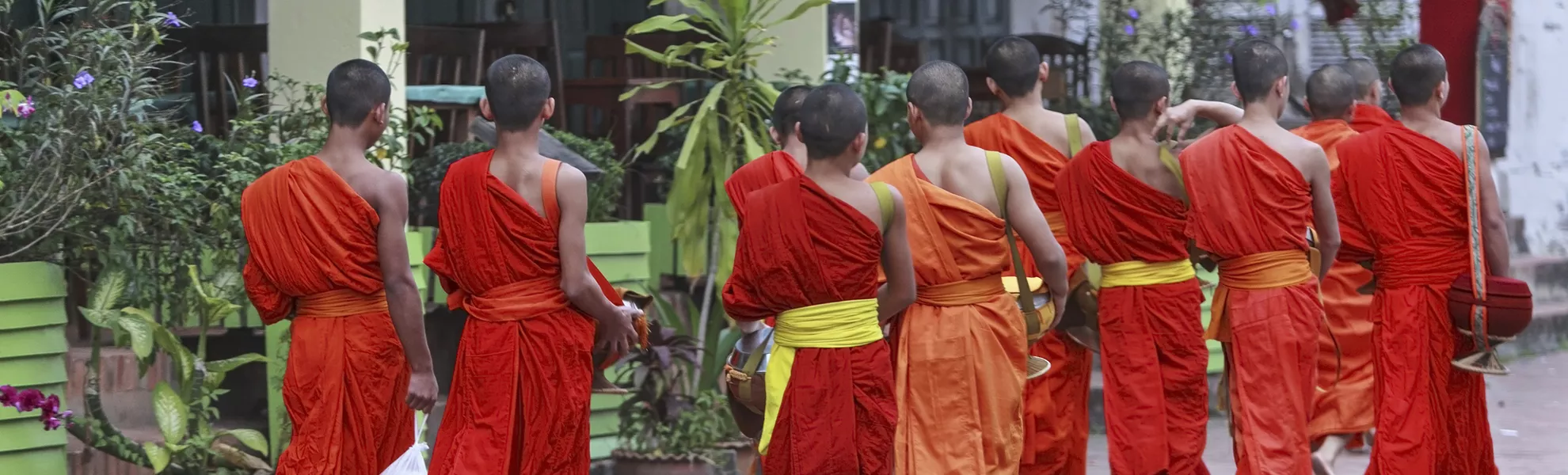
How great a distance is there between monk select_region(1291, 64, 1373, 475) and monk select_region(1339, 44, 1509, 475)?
1.13 feet

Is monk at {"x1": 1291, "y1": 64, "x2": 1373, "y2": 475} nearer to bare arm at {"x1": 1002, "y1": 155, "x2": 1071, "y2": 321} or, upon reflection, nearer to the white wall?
bare arm at {"x1": 1002, "y1": 155, "x2": 1071, "y2": 321}

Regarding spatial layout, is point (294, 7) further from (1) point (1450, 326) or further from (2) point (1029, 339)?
(1) point (1450, 326)

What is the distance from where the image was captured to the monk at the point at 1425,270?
6391 mm

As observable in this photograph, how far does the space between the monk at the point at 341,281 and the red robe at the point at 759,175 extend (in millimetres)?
1503

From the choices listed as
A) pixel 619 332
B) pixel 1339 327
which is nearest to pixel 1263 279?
pixel 1339 327

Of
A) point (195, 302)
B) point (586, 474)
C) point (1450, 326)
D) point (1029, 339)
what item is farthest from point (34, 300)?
point (1450, 326)

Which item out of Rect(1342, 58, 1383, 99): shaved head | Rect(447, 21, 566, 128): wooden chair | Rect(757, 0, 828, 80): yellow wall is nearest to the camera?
Rect(1342, 58, 1383, 99): shaved head

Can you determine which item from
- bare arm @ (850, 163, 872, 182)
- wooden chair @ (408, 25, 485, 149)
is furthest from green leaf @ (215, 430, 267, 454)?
bare arm @ (850, 163, 872, 182)

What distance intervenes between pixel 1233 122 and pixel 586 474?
289 centimetres

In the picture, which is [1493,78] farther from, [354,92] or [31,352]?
[31,352]

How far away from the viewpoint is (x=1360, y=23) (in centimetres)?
1184

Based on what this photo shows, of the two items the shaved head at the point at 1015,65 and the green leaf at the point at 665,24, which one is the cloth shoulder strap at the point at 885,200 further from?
the green leaf at the point at 665,24

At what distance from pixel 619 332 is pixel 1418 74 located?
3.11 meters

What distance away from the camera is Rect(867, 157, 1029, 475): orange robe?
5.37 meters
